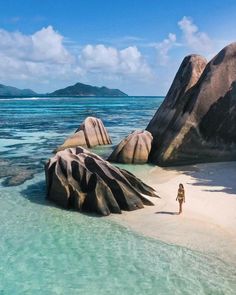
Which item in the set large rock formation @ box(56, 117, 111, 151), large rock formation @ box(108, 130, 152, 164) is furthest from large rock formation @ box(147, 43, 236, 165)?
large rock formation @ box(56, 117, 111, 151)

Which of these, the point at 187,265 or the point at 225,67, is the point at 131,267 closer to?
the point at 187,265

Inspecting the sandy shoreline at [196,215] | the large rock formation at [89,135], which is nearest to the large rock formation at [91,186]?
the sandy shoreline at [196,215]

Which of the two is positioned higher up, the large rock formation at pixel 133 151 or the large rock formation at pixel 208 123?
the large rock formation at pixel 208 123

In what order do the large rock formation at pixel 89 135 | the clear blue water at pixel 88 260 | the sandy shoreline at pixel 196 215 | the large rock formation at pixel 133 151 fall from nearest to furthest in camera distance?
the clear blue water at pixel 88 260, the sandy shoreline at pixel 196 215, the large rock formation at pixel 133 151, the large rock formation at pixel 89 135

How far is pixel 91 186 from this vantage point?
15.6 meters

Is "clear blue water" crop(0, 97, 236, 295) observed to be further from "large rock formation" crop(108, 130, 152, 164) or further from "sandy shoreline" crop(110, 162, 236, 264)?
"large rock formation" crop(108, 130, 152, 164)

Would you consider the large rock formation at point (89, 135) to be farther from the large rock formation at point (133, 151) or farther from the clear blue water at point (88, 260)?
the clear blue water at point (88, 260)

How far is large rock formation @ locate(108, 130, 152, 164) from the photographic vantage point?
79.1 ft

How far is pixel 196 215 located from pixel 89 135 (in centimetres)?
1636

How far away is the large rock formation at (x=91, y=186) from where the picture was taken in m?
15.3

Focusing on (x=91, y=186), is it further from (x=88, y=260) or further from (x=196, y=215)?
(x=88, y=260)

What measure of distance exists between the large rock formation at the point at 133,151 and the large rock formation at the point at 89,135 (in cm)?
550

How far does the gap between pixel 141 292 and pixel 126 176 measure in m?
7.29

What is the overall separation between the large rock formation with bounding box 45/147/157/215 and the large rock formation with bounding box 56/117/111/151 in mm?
12089
